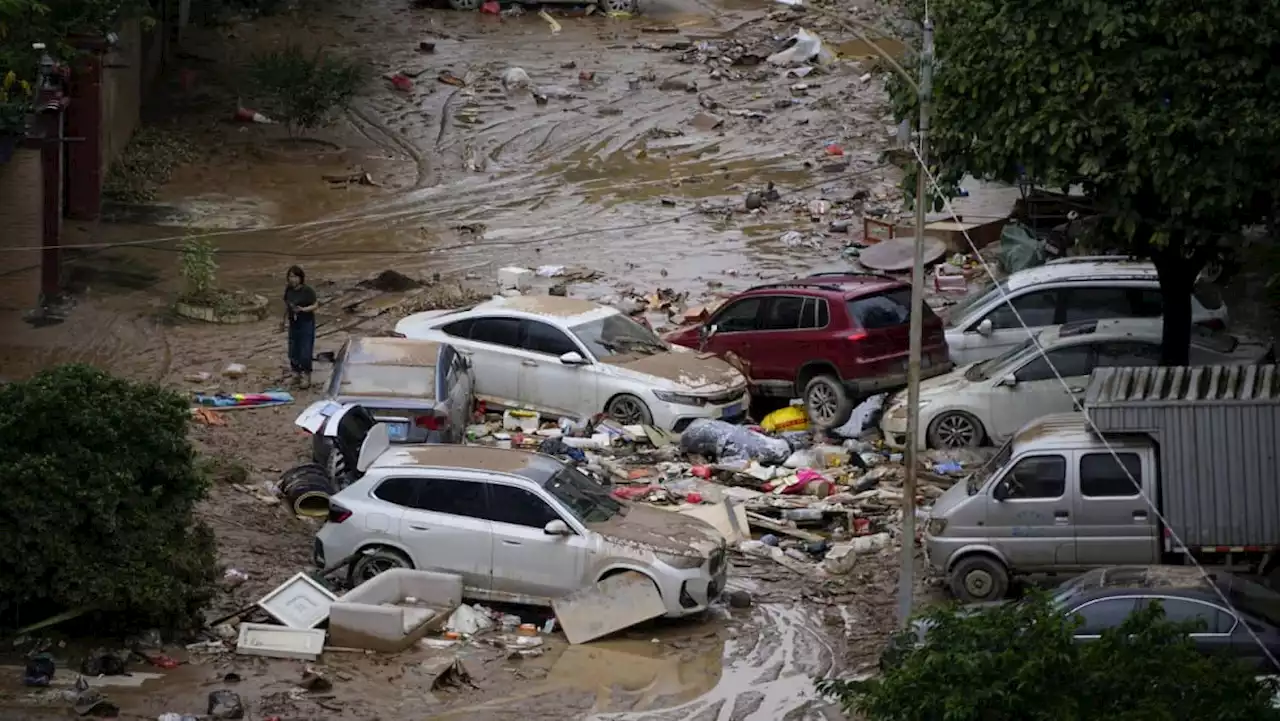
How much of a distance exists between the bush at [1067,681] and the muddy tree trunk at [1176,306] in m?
9.83

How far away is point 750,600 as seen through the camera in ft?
53.1

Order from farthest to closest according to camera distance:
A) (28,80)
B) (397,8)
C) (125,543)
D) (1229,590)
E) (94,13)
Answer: (397,8), (94,13), (28,80), (125,543), (1229,590)

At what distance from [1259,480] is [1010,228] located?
37.9 feet

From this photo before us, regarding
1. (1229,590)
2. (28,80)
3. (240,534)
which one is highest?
(28,80)

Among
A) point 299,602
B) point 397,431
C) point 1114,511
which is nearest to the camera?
point 299,602

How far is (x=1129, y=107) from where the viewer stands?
17.4 metres

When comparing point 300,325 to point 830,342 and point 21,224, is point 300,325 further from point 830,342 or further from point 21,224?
point 830,342

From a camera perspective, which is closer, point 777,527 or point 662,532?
point 662,532

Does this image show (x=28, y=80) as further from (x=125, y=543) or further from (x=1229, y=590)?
(x=1229, y=590)

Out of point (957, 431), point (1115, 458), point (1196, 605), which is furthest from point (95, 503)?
point (957, 431)

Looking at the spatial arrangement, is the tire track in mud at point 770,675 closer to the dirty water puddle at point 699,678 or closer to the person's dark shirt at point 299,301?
the dirty water puddle at point 699,678

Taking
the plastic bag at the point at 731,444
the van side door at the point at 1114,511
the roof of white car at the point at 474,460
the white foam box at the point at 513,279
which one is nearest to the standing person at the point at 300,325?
the white foam box at the point at 513,279

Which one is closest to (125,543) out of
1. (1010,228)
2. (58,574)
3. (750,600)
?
(58,574)

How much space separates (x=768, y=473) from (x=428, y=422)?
3.64 m
